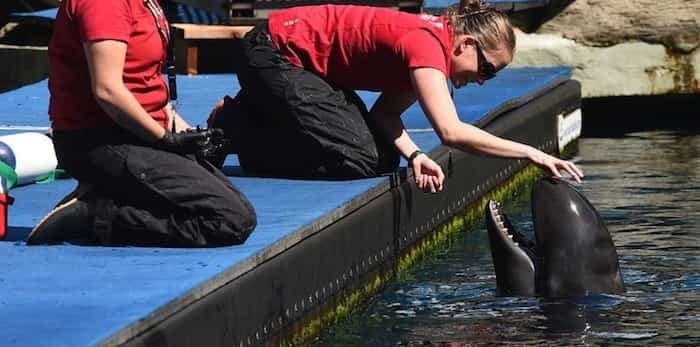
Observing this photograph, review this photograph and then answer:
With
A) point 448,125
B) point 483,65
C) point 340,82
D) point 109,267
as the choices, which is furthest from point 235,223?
point 340,82

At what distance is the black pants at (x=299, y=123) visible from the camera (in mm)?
6754

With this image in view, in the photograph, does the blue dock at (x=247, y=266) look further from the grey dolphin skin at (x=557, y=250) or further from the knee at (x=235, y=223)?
the grey dolphin skin at (x=557, y=250)

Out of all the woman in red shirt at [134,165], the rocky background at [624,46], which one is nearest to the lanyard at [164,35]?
the woman in red shirt at [134,165]

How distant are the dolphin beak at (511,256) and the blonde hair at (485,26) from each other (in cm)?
62

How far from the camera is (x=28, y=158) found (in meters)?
6.77

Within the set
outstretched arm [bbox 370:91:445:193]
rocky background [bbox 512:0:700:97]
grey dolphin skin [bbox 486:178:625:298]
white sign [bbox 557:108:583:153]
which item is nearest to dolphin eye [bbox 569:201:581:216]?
grey dolphin skin [bbox 486:178:625:298]

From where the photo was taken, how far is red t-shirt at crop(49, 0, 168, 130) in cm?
525

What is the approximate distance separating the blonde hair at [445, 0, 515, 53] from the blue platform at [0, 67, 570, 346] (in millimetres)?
758

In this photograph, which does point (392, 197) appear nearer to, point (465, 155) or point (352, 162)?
point (352, 162)

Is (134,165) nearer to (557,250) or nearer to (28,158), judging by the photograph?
(28,158)

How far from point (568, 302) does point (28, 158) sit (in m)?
2.18

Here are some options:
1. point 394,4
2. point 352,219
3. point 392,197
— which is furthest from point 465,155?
point 394,4

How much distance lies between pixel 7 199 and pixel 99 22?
0.78 m

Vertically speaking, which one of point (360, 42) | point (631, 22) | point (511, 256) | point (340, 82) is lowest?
point (631, 22)
